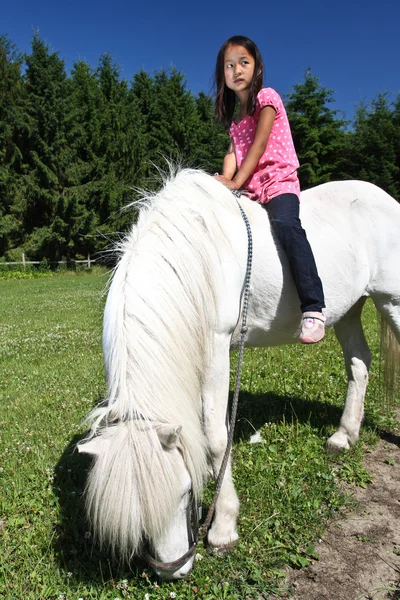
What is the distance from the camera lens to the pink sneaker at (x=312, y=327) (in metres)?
2.60

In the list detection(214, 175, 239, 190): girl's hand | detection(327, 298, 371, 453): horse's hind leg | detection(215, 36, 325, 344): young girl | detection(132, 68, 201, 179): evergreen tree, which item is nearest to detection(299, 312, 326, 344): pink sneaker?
detection(215, 36, 325, 344): young girl

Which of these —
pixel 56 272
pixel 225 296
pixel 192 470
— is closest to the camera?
pixel 192 470

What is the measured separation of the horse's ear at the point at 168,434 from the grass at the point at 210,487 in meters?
0.81

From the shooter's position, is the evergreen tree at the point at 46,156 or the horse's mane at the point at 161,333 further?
the evergreen tree at the point at 46,156

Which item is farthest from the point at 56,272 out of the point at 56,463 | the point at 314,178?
the point at 56,463

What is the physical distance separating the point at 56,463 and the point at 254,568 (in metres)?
1.71

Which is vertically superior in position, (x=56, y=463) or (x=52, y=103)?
(x=52, y=103)

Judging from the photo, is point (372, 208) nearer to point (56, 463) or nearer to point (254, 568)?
point (254, 568)

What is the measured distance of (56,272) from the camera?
27812mm

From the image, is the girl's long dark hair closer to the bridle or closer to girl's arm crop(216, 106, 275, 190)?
girl's arm crop(216, 106, 275, 190)

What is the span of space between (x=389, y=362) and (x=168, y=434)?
8.60 ft

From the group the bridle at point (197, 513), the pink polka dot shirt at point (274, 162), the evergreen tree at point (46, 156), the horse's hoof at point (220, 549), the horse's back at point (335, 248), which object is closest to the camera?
the bridle at point (197, 513)

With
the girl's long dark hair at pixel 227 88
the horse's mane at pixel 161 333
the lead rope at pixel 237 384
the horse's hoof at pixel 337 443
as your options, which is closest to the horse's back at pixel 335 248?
the lead rope at pixel 237 384

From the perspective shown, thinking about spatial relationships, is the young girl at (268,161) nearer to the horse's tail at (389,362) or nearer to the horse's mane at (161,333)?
the horse's mane at (161,333)
